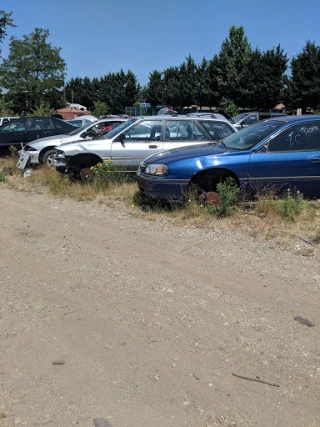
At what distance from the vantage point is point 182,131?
8789 mm

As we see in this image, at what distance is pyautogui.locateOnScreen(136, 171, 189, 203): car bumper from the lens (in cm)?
641

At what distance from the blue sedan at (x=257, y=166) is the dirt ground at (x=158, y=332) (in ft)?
3.85

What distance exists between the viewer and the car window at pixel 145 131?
8773 mm

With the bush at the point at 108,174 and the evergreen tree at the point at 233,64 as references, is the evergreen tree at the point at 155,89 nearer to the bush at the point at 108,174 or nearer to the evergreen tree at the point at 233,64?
the evergreen tree at the point at 233,64

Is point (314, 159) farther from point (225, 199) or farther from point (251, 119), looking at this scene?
point (251, 119)

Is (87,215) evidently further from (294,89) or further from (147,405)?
(294,89)

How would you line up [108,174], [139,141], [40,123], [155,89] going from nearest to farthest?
[108,174] < [139,141] < [40,123] < [155,89]

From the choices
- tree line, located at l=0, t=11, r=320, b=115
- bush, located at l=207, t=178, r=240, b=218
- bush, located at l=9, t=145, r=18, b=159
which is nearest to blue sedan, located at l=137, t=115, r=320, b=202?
bush, located at l=207, t=178, r=240, b=218

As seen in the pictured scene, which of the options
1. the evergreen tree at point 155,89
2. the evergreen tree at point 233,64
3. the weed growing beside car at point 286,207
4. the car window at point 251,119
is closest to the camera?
the weed growing beside car at point 286,207

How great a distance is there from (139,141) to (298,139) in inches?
137

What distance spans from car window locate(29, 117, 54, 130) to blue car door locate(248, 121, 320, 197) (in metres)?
8.75

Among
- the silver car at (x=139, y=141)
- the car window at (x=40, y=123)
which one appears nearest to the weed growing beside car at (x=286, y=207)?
the silver car at (x=139, y=141)

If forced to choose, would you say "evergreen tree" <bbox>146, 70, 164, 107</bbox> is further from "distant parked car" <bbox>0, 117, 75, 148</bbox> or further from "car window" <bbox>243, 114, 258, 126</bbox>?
"distant parked car" <bbox>0, 117, 75, 148</bbox>

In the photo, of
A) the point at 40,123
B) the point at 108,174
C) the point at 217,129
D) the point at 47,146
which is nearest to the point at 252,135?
the point at 217,129
